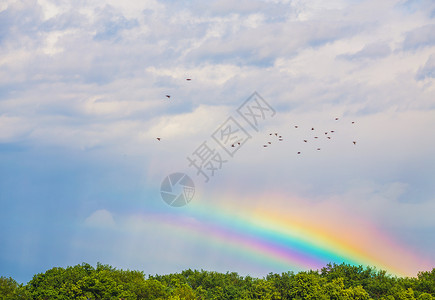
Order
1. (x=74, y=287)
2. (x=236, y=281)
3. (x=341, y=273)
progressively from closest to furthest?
(x=74, y=287) → (x=341, y=273) → (x=236, y=281)

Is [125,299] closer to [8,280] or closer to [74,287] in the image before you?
[74,287]

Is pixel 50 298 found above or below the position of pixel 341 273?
below

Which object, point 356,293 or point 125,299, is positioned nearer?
point 125,299

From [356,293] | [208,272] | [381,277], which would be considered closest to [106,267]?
[208,272]

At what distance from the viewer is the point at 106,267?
7225 cm

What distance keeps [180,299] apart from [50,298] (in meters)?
16.2

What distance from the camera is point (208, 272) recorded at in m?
92.2

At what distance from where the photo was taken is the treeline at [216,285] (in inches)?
2532

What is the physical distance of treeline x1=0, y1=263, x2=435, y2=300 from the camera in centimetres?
6431

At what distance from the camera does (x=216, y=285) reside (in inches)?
3450

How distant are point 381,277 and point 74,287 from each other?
49.1 m

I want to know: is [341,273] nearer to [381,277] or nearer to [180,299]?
[381,277]

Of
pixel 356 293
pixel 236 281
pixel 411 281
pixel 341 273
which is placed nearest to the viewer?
pixel 356 293

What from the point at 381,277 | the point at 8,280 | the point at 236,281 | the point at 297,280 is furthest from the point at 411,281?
the point at 8,280
